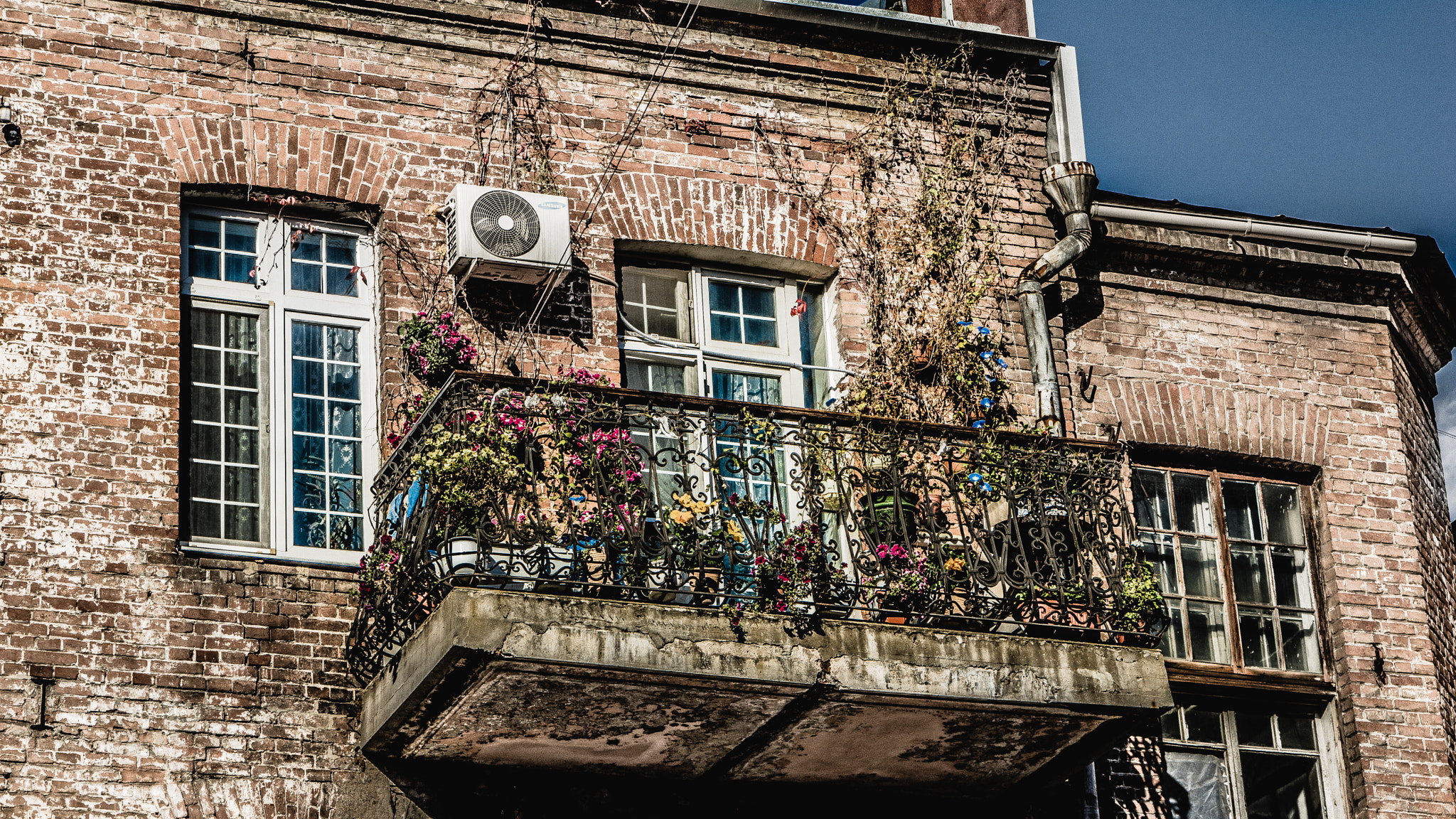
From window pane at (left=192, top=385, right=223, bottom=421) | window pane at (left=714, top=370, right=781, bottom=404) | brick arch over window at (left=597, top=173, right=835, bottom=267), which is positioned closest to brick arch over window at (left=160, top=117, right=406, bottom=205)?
window pane at (left=192, top=385, right=223, bottom=421)

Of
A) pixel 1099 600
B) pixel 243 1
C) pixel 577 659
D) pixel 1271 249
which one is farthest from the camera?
pixel 1271 249

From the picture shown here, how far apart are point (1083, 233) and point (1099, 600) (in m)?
2.76

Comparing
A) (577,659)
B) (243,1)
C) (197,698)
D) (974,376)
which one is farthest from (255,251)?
(974,376)

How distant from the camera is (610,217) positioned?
11.4 m

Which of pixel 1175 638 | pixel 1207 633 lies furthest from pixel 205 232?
pixel 1207 633

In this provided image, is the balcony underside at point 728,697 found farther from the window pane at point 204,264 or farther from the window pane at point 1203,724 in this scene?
the window pane at point 204,264

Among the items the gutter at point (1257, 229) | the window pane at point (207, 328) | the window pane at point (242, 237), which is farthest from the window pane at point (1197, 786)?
the window pane at point (242, 237)

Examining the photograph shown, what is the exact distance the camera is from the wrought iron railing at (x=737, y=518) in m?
9.26

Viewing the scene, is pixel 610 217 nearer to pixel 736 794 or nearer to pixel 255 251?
pixel 255 251

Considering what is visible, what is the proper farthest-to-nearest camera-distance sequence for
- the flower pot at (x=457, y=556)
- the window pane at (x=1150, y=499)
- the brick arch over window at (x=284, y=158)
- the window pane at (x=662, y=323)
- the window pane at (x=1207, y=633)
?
the window pane at (x=1150, y=499) → the window pane at (x=1207, y=633) → the window pane at (x=662, y=323) → the brick arch over window at (x=284, y=158) → the flower pot at (x=457, y=556)

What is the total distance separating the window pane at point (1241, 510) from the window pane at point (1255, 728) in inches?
44.3

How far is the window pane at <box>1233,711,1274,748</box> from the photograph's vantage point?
462 inches

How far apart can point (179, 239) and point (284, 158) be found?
741 mm

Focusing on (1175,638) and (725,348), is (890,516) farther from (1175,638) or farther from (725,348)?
(1175,638)
